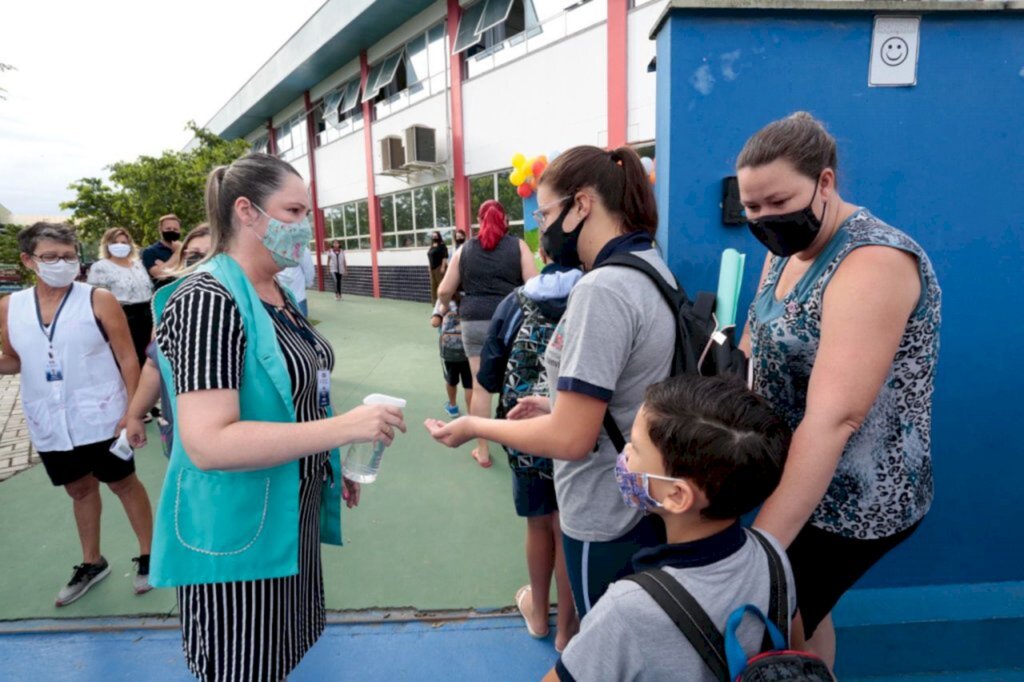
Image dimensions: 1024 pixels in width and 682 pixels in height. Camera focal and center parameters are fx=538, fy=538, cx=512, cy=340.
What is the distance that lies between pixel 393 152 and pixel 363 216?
3.85 m

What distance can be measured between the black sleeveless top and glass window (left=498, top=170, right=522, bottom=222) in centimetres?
705

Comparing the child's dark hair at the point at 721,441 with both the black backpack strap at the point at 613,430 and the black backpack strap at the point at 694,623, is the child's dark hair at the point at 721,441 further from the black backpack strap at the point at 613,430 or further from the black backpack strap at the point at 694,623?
the black backpack strap at the point at 613,430

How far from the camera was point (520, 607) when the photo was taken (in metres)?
2.38

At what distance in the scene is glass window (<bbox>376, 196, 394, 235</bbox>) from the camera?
586 inches

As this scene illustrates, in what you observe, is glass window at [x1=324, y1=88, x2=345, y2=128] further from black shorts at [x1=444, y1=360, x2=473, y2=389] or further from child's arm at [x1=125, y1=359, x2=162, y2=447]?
child's arm at [x1=125, y1=359, x2=162, y2=447]

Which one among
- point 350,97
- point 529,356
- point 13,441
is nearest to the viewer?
point 529,356

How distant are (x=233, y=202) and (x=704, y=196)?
1562 millimetres

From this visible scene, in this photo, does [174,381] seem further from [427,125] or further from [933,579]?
[427,125]

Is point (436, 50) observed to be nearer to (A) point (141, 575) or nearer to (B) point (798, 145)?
(A) point (141, 575)

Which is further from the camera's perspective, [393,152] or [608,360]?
[393,152]

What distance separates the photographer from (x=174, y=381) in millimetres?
1240

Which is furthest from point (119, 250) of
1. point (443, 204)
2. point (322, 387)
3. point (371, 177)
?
point (371, 177)

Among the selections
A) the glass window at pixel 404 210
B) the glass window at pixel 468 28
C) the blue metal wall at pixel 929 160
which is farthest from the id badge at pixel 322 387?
the glass window at pixel 404 210

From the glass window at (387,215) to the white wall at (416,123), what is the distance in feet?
0.80
